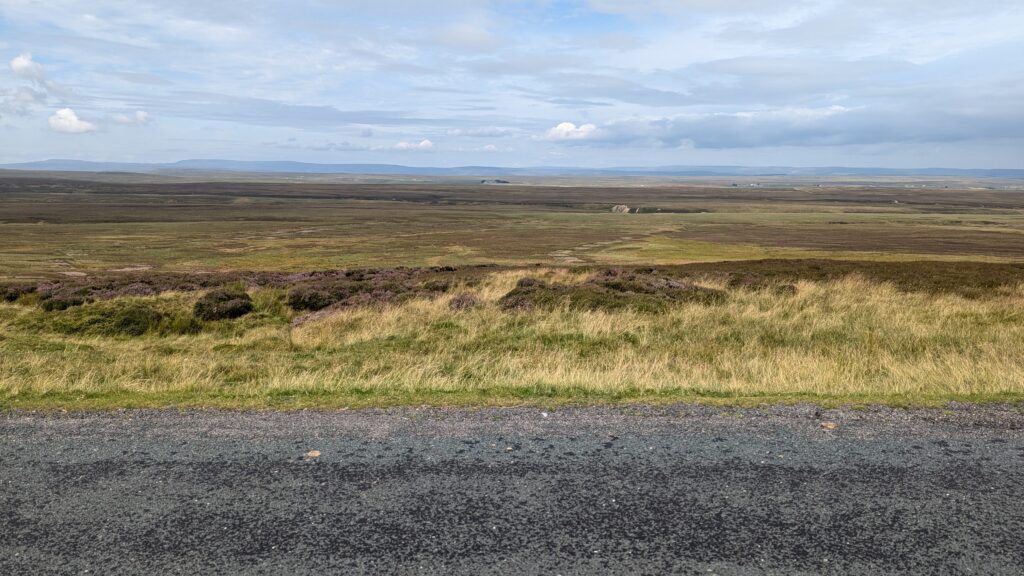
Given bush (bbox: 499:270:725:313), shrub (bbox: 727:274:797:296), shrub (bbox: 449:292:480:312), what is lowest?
shrub (bbox: 449:292:480:312)

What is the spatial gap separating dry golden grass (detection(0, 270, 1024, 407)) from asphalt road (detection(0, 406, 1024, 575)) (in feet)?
4.44

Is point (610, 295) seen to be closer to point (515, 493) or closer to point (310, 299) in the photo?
point (310, 299)

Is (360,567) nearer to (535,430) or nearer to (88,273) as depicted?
(535,430)

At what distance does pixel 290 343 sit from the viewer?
55.7ft

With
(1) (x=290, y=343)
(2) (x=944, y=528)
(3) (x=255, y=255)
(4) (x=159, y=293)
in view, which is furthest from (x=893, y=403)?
(3) (x=255, y=255)

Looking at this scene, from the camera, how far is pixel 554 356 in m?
13.6

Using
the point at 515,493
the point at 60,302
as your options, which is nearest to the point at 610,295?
the point at 515,493

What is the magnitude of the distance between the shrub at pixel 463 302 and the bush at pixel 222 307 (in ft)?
21.9

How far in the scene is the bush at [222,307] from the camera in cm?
2173

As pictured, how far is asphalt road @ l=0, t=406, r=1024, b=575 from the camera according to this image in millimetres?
5133

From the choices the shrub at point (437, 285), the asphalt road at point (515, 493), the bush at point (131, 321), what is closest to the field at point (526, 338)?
the bush at point (131, 321)

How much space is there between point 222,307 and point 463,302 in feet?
24.6

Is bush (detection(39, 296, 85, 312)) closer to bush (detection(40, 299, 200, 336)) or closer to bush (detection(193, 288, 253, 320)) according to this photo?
bush (detection(40, 299, 200, 336))

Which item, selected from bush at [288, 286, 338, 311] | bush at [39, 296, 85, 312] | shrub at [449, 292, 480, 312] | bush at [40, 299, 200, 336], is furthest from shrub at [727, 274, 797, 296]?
bush at [39, 296, 85, 312]
